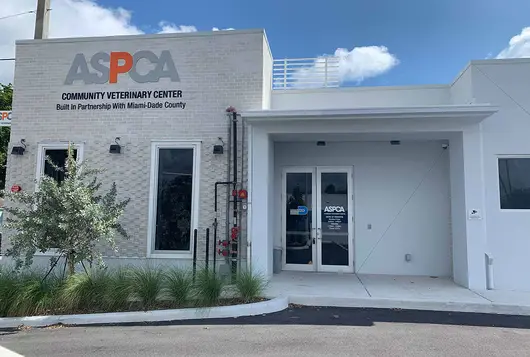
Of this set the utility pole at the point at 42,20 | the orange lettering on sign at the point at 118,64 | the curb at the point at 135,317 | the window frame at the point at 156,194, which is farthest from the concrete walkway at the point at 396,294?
the utility pole at the point at 42,20

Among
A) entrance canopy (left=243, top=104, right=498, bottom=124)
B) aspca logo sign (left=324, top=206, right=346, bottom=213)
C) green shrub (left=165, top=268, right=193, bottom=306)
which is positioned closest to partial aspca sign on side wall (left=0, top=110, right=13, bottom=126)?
entrance canopy (left=243, top=104, right=498, bottom=124)

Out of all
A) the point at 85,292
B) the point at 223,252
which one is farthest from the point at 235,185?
the point at 85,292

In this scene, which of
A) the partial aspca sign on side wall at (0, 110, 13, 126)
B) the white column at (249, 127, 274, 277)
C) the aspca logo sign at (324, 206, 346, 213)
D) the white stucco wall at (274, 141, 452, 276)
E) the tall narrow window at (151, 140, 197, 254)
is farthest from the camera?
the partial aspca sign on side wall at (0, 110, 13, 126)

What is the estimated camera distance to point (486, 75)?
8742 millimetres

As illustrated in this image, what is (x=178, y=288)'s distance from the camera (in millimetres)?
6930

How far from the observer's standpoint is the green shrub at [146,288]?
6879 millimetres

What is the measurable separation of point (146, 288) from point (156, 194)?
2.88m

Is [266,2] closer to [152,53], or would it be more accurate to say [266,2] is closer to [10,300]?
[152,53]

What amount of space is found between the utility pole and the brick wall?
307 centimetres

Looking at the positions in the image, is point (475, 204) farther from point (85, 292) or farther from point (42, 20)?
point (42, 20)

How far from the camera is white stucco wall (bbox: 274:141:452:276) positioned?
984 cm

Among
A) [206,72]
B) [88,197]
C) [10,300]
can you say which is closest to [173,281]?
[88,197]

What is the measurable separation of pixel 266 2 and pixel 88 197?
→ 8.46 meters

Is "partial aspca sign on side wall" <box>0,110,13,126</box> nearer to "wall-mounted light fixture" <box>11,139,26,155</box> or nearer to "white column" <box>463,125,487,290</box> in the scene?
"wall-mounted light fixture" <box>11,139,26,155</box>
